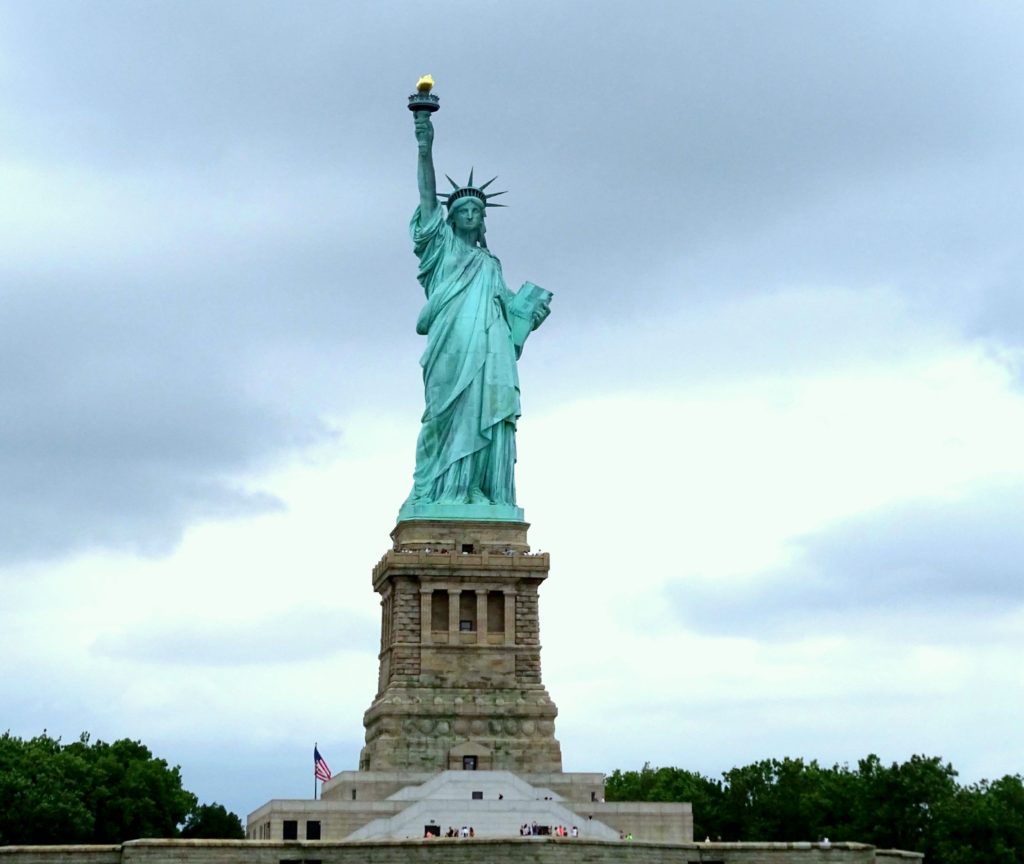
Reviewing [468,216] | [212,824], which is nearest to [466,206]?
[468,216]

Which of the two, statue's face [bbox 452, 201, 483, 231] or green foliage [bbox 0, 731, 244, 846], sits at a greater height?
statue's face [bbox 452, 201, 483, 231]

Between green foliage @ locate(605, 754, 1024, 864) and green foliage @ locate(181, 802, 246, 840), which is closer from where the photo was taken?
green foliage @ locate(605, 754, 1024, 864)

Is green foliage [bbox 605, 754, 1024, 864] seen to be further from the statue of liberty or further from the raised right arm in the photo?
the raised right arm

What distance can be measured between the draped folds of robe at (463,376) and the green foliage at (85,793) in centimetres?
1345

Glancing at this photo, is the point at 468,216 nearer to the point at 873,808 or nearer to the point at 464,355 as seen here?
the point at 464,355

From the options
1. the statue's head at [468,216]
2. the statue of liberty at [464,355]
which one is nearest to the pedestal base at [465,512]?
the statue of liberty at [464,355]

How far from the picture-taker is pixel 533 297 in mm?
72562

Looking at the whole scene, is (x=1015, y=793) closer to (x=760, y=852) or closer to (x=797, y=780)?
(x=797, y=780)

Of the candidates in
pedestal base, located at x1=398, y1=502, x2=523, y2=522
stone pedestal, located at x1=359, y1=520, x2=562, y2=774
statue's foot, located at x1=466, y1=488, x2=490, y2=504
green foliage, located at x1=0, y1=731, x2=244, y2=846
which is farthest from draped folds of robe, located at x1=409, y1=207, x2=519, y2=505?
green foliage, located at x1=0, y1=731, x2=244, y2=846

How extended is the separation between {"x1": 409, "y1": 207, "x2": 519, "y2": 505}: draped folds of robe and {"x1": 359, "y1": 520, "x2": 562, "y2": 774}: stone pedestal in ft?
5.31

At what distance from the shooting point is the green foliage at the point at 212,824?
84.1 m

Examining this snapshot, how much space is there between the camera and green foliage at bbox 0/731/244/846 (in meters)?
70.7

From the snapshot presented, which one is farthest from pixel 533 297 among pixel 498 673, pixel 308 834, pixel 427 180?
pixel 308 834

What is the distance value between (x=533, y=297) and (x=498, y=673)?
38.6ft
